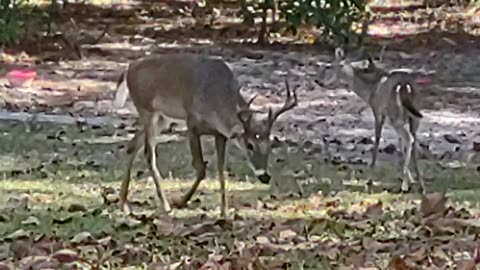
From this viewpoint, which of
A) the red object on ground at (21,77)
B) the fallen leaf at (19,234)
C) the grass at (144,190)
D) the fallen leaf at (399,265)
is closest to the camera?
the fallen leaf at (399,265)

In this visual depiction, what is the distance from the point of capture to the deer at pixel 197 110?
28.7ft

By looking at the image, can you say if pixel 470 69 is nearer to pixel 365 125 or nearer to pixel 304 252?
pixel 365 125

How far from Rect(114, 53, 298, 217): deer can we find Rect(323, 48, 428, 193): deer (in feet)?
5.89

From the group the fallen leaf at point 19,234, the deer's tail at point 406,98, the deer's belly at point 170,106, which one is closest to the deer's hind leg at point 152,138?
the deer's belly at point 170,106

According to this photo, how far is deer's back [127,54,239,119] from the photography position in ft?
29.6

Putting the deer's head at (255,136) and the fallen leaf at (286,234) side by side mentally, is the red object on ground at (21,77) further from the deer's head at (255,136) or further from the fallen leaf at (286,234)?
the fallen leaf at (286,234)

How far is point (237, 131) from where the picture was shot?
878cm

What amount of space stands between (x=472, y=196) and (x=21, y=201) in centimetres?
318

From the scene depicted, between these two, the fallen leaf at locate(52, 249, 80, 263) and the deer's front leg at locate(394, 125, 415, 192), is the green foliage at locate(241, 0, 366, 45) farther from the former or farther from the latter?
the fallen leaf at locate(52, 249, 80, 263)

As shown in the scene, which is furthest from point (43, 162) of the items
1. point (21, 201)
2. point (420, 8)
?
point (420, 8)

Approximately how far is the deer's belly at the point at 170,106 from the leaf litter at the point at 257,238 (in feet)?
2.63

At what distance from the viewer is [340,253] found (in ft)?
20.5

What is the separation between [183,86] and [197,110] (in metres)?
0.20

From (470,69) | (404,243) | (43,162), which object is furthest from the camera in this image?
(470,69)
